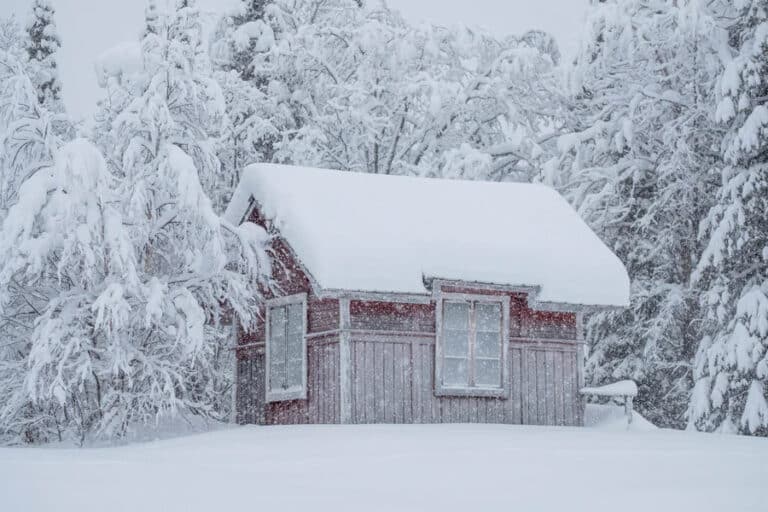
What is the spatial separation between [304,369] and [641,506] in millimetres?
10178

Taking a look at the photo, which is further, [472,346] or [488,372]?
[488,372]

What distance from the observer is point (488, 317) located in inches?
808

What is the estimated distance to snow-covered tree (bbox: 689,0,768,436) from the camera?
939 inches

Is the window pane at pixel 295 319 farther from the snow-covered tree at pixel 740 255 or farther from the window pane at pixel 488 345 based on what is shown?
the snow-covered tree at pixel 740 255

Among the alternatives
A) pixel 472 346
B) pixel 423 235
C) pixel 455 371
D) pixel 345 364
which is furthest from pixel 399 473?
pixel 423 235

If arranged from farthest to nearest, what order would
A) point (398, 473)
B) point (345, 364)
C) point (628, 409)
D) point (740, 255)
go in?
point (740, 255)
point (628, 409)
point (345, 364)
point (398, 473)

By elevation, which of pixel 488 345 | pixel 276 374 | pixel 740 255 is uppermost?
pixel 740 255

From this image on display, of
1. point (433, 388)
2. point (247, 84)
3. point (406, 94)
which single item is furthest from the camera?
point (406, 94)

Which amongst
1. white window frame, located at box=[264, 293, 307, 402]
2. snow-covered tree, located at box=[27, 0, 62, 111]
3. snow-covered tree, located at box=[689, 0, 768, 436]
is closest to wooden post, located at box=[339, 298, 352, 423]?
white window frame, located at box=[264, 293, 307, 402]

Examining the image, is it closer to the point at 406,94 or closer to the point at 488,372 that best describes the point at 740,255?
the point at 488,372

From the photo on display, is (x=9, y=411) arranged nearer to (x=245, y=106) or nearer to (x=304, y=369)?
(x=304, y=369)

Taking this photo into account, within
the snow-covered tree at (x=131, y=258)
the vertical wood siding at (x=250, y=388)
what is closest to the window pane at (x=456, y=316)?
the snow-covered tree at (x=131, y=258)

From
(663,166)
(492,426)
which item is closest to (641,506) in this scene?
(492,426)

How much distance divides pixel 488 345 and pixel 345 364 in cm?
276
